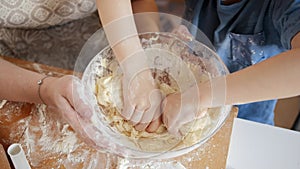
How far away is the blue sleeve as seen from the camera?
70 centimetres

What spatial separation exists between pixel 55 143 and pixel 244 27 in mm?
492

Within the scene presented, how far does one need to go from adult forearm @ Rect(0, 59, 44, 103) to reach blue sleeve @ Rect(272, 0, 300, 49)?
1.71 ft

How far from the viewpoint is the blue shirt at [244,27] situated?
2.69 ft

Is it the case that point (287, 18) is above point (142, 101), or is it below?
above

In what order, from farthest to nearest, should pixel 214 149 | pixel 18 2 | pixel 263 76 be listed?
pixel 18 2 < pixel 214 149 < pixel 263 76

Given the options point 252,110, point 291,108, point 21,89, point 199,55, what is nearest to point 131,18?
point 199,55

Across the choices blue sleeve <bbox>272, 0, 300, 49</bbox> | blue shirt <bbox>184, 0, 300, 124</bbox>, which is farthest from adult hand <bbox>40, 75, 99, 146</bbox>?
blue sleeve <bbox>272, 0, 300, 49</bbox>

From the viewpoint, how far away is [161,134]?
2.50 feet

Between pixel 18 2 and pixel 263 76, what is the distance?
62 centimetres

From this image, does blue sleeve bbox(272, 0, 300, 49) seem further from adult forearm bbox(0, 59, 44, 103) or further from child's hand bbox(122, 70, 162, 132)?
adult forearm bbox(0, 59, 44, 103)

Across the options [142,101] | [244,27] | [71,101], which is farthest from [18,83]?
[244,27]

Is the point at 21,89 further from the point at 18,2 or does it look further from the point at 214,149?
the point at 214,149

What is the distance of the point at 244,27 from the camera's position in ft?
2.99

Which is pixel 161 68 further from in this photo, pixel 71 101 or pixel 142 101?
pixel 71 101
